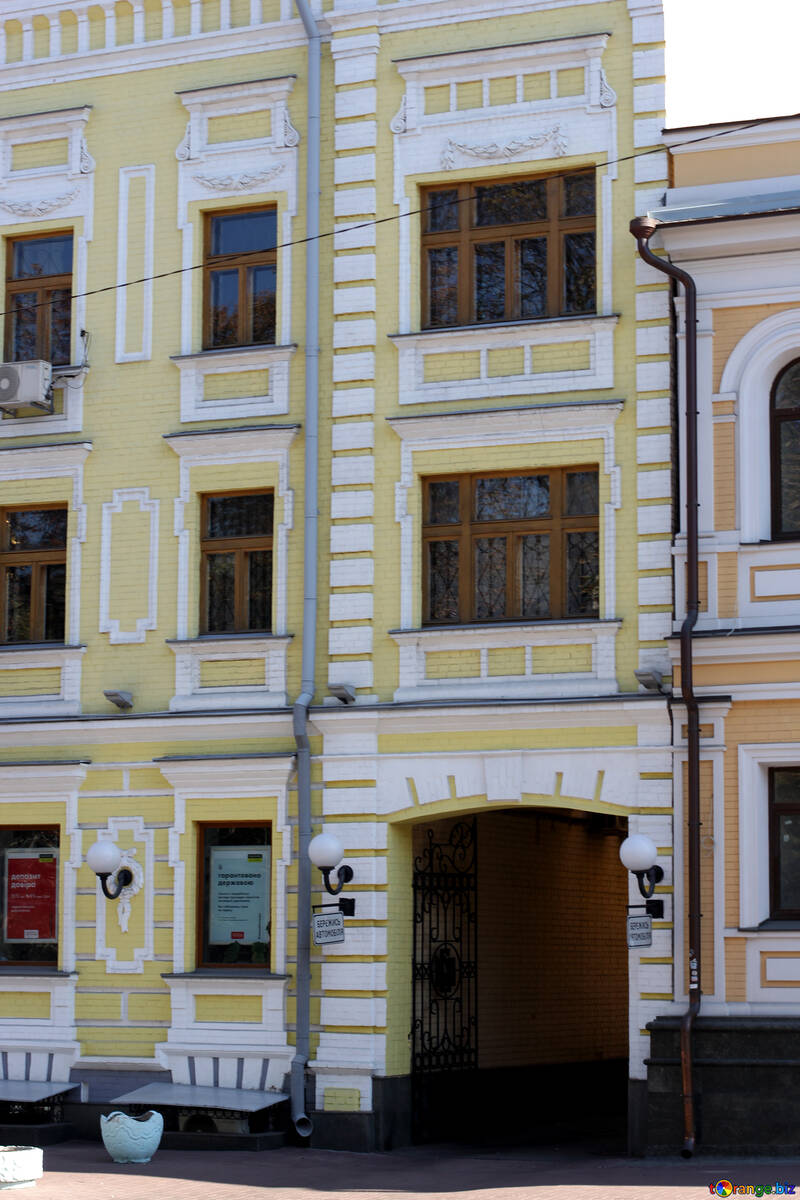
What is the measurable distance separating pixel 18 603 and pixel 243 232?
4.58 meters

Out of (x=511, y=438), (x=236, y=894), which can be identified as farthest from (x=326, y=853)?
(x=511, y=438)

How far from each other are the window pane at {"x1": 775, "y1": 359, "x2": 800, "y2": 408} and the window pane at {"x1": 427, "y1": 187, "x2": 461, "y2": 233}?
375cm

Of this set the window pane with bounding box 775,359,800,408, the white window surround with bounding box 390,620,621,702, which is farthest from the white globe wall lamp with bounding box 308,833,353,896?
the window pane with bounding box 775,359,800,408

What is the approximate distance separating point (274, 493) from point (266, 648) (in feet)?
5.20

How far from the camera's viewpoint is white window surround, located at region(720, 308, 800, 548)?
16.2 meters

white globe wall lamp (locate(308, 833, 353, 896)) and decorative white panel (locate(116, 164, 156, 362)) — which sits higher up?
decorative white panel (locate(116, 164, 156, 362))

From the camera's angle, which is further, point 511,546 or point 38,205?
point 38,205

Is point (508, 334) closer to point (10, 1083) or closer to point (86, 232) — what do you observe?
point (86, 232)

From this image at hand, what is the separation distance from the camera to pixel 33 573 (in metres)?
19.1

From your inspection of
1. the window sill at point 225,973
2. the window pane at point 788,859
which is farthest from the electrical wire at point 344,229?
the window sill at point 225,973

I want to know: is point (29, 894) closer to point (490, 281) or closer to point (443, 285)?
point (443, 285)

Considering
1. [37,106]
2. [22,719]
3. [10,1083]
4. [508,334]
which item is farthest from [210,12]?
[10,1083]

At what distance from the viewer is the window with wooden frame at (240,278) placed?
18656mm

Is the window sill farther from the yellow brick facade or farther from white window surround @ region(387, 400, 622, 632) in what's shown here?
white window surround @ region(387, 400, 622, 632)
